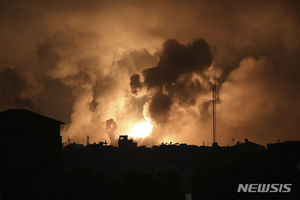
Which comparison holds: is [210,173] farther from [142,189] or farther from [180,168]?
[180,168]

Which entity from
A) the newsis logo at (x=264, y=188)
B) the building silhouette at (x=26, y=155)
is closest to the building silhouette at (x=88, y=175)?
the building silhouette at (x=26, y=155)

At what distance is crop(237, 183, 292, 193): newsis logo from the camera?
29.4 metres

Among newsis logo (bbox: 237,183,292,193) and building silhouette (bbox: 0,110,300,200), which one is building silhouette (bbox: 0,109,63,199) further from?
newsis logo (bbox: 237,183,292,193)

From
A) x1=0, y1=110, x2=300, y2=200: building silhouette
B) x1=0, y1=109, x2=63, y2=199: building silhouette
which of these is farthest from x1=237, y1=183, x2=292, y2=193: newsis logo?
x1=0, y1=109, x2=63, y2=199: building silhouette

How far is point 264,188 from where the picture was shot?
96.8 feet

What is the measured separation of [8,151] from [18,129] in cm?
203

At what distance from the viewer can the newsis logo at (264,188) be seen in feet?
96.5

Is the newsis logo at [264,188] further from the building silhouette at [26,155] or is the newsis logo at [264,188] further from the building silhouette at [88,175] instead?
the building silhouette at [26,155]

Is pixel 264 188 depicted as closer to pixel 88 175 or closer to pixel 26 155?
pixel 88 175

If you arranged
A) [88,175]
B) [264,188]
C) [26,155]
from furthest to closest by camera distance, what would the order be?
[88,175]
[26,155]
[264,188]

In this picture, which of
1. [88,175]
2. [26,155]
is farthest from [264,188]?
[26,155]

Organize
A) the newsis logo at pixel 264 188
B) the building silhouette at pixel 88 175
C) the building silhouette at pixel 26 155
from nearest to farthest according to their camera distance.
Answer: the newsis logo at pixel 264 188 < the building silhouette at pixel 88 175 < the building silhouette at pixel 26 155

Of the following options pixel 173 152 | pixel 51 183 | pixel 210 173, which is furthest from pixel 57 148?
pixel 173 152

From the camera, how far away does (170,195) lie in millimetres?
34094
